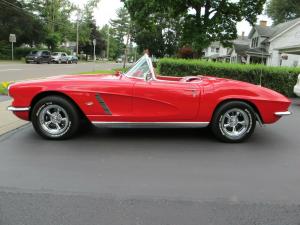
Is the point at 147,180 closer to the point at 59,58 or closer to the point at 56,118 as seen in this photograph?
the point at 56,118

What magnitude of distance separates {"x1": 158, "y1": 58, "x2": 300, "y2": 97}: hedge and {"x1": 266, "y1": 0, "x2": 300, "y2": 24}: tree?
58135 mm

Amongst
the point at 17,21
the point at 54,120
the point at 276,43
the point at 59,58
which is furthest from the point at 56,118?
the point at 17,21

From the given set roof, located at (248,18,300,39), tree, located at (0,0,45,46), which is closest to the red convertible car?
roof, located at (248,18,300,39)

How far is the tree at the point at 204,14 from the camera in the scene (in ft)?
77.5

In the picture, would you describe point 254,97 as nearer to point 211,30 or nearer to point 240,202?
point 240,202

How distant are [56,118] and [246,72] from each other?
8.41 m

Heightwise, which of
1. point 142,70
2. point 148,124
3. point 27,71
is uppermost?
point 142,70

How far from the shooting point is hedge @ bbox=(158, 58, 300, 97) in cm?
1195

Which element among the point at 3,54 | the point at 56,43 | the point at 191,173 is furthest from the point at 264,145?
the point at 56,43

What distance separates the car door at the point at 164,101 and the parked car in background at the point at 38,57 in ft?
115

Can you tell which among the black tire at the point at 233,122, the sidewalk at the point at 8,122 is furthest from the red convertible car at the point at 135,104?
the sidewalk at the point at 8,122

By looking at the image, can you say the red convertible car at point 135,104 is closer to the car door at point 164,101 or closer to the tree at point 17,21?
the car door at point 164,101

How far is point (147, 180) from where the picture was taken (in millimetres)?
3789

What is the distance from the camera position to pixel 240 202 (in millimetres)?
3273
